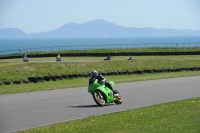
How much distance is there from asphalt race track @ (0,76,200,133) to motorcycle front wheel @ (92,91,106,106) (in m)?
0.23

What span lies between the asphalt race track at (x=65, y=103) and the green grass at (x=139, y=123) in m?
0.86

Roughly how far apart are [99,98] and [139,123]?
4.43 metres

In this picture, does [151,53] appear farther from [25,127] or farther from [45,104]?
[25,127]

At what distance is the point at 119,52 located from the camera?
6431cm

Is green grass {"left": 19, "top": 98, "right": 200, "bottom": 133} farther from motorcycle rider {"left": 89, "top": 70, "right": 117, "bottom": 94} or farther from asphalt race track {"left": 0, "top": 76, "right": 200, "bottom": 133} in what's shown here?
motorcycle rider {"left": 89, "top": 70, "right": 117, "bottom": 94}

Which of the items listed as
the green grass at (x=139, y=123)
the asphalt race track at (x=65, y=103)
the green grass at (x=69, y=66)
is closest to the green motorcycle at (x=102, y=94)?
the asphalt race track at (x=65, y=103)

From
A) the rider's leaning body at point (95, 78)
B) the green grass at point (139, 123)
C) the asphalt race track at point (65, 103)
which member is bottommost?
the asphalt race track at point (65, 103)

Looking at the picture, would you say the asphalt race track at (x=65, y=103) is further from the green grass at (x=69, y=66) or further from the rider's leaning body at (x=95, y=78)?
the green grass at (x=69, y=66)

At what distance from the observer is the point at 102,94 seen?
15.8m

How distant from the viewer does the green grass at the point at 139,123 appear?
1025 cm

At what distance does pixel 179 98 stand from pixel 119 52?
153ft

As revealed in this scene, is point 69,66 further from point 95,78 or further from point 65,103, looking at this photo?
point 95,78

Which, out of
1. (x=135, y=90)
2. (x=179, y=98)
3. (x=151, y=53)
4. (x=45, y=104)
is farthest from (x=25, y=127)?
(x=151, y=53)

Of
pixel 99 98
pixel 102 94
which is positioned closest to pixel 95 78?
pixel 102 94
